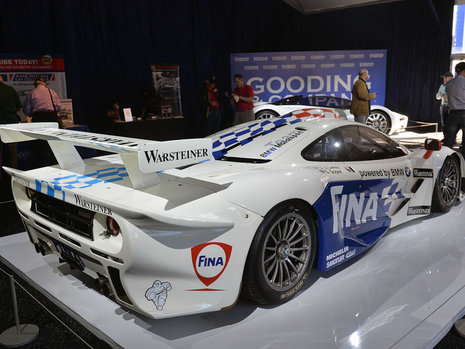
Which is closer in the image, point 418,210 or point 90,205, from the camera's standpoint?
point 90,205

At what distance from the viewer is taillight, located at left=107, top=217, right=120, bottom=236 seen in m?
1.99

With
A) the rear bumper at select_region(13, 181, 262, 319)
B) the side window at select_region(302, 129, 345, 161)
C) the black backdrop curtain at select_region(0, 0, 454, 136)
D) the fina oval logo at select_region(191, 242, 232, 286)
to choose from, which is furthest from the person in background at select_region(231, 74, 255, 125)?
the fina oval logo at select_region(191, 242, 232, 286)

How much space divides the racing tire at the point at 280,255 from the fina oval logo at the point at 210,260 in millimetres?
192

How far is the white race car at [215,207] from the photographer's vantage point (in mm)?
1877

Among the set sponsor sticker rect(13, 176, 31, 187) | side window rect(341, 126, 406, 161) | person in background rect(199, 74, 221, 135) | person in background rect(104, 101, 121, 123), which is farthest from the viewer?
person in background rect(199, 74, 221, 135)

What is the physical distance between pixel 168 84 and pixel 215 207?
804 centimetres

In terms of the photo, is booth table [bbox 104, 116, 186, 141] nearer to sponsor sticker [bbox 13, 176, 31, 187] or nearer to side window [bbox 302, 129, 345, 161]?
sponsor sticker [bbox 13, 176, 31, 187]

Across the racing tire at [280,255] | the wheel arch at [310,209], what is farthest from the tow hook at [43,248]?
the wheel arch at [310,209]

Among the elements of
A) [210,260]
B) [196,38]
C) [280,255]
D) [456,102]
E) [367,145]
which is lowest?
[280,255]

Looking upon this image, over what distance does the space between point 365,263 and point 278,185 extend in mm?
1124

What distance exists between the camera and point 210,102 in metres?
8.63

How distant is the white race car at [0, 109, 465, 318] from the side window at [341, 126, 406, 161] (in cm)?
1

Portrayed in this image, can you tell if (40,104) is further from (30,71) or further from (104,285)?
(104,285)

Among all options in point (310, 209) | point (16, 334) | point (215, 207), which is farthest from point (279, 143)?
point (16, 334)
